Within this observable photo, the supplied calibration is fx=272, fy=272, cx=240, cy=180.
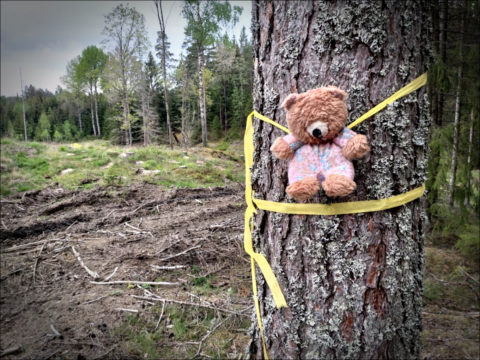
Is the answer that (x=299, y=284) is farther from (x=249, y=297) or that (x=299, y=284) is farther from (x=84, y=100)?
(x=84, y=100)

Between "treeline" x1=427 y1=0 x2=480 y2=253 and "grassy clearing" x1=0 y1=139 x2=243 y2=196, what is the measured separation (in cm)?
540

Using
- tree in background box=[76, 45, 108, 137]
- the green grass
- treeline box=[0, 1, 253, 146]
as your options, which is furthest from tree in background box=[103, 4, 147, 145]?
the green grass

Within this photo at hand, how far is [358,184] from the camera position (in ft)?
3.46

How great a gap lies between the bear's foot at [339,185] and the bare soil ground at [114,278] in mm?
1559

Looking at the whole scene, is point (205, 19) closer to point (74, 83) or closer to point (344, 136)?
point (344, 136)

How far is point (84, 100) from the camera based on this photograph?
29.5 m

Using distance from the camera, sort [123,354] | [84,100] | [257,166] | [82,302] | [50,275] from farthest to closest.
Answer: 1. [84,100]
2. [50,275]
3. [82,302]
4. [123,354]
5. [257,166]

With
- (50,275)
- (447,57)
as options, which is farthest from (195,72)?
(50,275)

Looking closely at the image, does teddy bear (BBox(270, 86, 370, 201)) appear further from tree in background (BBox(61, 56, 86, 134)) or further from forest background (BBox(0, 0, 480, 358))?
tree in background (BBox(61, 56, 86, 134))

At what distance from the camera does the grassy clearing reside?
660 centimetres

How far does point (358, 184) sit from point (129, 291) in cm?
238

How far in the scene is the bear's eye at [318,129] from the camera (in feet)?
3.11

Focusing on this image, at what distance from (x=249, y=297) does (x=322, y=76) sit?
227cm

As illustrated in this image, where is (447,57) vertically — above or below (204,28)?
below
